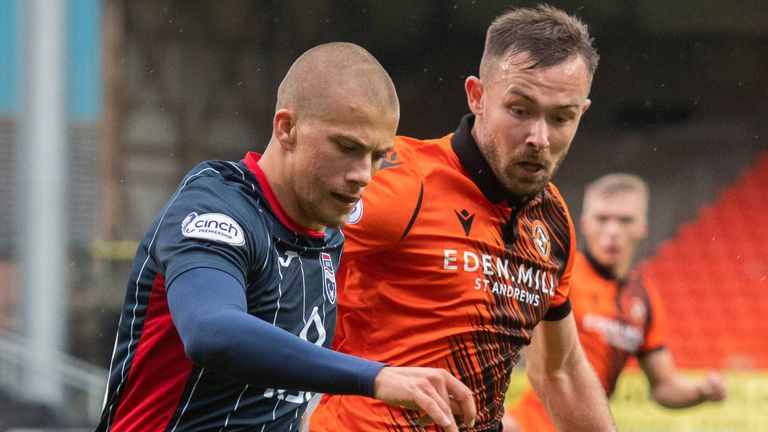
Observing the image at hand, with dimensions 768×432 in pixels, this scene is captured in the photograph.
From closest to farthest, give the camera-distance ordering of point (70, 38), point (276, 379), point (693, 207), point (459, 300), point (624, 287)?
point (276, 379)
point (459, 300)
point (624, 287)
point (70, 38)
point (693, 207)

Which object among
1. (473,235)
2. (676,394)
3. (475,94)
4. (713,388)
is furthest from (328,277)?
(676,394)

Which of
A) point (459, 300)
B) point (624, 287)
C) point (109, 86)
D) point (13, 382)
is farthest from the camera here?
point (109, 86)

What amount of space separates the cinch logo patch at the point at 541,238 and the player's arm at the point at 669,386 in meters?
2.45

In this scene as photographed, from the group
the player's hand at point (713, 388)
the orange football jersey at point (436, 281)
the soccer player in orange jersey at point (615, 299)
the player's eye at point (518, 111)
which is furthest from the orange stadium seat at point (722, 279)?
the player's eye at point (518, 111)

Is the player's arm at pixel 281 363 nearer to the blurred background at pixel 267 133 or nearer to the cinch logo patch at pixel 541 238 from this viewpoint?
the cinch logo patch at pixel 541 238

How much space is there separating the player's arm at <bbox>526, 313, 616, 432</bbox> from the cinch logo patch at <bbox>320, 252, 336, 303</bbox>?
3.34 ft

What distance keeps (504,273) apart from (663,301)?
866 cm

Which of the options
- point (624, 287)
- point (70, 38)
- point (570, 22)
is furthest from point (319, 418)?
point (70, 38)

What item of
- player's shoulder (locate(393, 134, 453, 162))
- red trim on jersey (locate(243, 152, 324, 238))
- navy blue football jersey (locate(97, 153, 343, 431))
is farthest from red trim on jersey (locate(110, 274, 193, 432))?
player's shoulder (locate(393, 134, 453, 162))

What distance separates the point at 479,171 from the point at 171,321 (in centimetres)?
114

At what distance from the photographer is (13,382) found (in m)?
9.45

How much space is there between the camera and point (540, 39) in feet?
9.78

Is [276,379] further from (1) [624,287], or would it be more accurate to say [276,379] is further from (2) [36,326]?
(2) [36,326]

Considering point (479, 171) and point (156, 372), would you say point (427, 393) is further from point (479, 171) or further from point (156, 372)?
point (479, 171)
